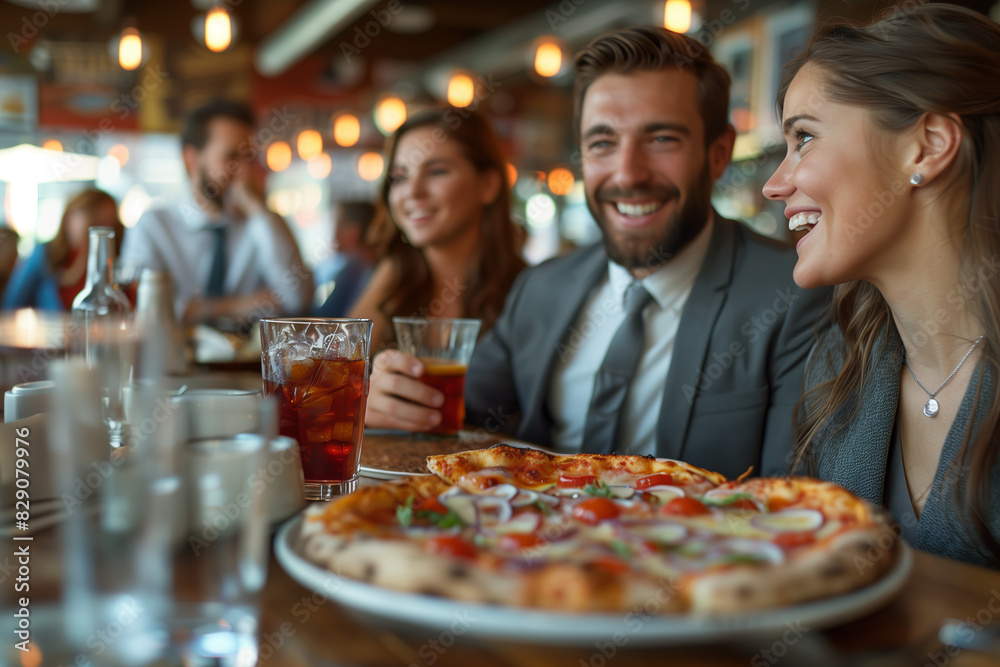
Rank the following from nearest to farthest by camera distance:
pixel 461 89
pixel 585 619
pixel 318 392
Answer: pixel 585 619 < pixel 318 392 < pixel 461 89

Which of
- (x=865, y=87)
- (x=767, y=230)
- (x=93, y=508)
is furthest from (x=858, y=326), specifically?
(x=767, y=230)

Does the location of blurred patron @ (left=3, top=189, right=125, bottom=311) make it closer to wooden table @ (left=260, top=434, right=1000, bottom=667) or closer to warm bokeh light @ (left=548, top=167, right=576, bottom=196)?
wooden table @ (left=260, top=434, right=1000, bottom=667)

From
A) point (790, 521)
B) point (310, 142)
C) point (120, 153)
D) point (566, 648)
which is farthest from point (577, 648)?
point (120, 153)

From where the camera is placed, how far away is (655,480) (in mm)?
1104

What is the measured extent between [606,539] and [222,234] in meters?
5.21

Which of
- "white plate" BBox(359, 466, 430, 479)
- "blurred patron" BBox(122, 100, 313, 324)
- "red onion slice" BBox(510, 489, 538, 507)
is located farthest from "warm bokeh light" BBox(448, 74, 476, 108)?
"red onion slice" BBox(510, 489, 538, 507)

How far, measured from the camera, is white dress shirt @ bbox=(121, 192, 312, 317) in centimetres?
552

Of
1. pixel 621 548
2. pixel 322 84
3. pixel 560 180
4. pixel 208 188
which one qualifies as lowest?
pixel 621 548

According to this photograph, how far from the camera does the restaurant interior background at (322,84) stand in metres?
8.05

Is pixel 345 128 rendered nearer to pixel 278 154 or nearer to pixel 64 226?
pixel 278 154

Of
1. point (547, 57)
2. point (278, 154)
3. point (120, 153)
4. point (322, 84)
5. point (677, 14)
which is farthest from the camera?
point (322, 84)

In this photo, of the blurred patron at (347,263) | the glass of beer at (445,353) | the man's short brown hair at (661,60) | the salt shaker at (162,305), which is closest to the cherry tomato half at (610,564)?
the glass of beer at (445,353)

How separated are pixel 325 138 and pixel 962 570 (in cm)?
1329

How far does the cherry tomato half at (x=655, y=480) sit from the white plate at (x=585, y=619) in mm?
399
